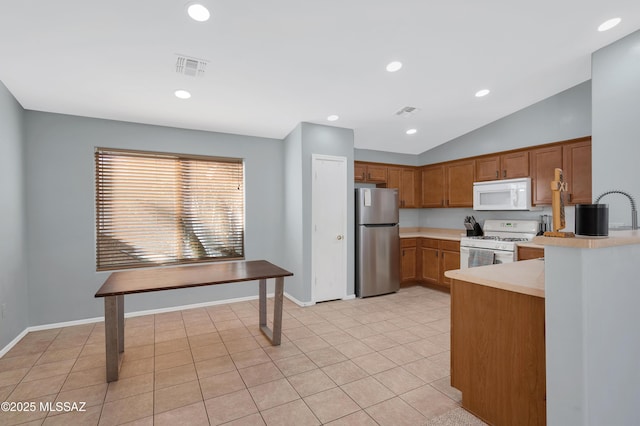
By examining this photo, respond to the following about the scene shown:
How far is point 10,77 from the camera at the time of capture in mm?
2688

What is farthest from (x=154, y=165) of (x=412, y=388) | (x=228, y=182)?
(x=412, y=388)

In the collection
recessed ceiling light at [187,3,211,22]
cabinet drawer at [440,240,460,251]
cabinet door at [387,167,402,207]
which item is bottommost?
cabinet drawer at [440,240,460,251]

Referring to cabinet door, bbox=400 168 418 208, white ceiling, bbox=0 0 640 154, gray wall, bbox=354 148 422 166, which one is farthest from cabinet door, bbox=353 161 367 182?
white ceiling, bbox=0 0 640 154

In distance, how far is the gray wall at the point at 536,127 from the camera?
142 inches

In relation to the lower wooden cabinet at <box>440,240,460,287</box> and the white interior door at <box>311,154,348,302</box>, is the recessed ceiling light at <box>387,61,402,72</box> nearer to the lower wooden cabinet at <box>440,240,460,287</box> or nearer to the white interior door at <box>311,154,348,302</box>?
the white interior door at <box>311,154,348,302</box>

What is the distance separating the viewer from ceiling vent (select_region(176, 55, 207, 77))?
2.58 meters

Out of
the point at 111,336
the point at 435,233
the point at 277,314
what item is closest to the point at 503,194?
the point at 435,233

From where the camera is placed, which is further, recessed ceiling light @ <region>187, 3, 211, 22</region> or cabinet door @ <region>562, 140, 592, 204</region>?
cabinet door @ <region>562, 140, 592, 204</region>

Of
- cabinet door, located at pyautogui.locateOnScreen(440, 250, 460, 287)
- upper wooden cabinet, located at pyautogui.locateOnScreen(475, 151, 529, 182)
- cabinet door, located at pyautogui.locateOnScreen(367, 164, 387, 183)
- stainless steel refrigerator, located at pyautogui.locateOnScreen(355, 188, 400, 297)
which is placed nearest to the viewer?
upper wooden cabinet, located at pyautogui.locateOnScreen(475, 151, 529, 182)

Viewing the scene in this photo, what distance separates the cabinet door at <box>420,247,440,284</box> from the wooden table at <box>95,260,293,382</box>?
2912 millimetres

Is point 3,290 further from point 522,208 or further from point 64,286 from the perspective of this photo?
point 522,208

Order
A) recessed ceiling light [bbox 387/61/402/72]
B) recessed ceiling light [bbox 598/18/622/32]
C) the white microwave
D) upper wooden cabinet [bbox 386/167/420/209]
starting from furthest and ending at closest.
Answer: upper wooden cabinet [bbox 386/167/420/209] < the white microwave < recessed ceiling light [bbox 387/61/402/72] < recessed ceiling light [bbox 598/18/622/32]

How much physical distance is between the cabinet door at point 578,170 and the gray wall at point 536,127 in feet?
0.50

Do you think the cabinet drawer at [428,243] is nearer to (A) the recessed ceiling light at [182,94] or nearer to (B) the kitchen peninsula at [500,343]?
(B) the kitchen peninsula at [500,343]
